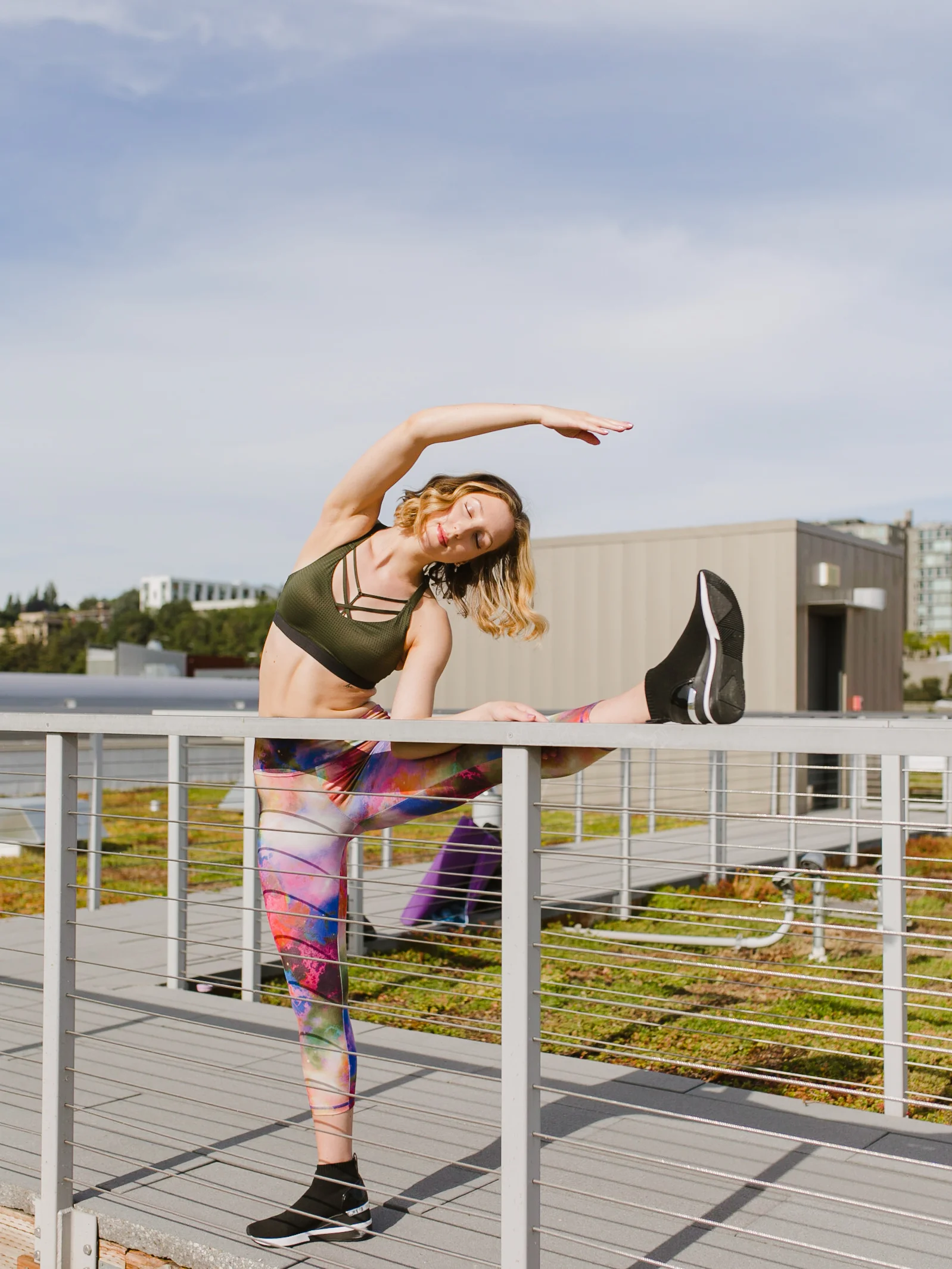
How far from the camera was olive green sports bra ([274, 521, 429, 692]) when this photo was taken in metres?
2.66

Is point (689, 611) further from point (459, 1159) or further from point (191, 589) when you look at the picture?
point (191, 589)

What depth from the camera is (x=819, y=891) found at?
6.00 metres

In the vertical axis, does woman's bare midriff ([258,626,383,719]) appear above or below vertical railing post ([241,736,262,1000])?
above

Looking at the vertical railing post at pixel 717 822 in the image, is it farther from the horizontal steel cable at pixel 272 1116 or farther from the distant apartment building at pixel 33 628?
the distant apartment building at pixel 33 628

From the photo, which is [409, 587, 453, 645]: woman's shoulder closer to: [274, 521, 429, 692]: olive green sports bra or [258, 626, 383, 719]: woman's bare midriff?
[274, 521, 429, 692]: olive green sports bra

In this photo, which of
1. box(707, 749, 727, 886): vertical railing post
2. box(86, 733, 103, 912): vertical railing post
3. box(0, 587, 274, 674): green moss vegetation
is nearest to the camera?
box(86, 733, 103, 912): vertical railing post

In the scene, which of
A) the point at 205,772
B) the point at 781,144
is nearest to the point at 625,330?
the point at 781,144

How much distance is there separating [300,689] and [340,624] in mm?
179

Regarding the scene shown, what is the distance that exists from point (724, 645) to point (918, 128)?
31.2 ft

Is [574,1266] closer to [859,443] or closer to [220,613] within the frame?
[859,443]

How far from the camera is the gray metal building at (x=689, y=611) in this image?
14484mm

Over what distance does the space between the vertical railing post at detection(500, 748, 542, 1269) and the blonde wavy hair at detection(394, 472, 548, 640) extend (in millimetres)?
764

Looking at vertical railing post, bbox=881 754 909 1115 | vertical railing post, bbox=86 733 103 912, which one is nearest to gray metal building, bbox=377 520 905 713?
vertical railing post, bbox=86 733 103 912

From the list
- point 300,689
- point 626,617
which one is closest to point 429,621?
point 300,689
